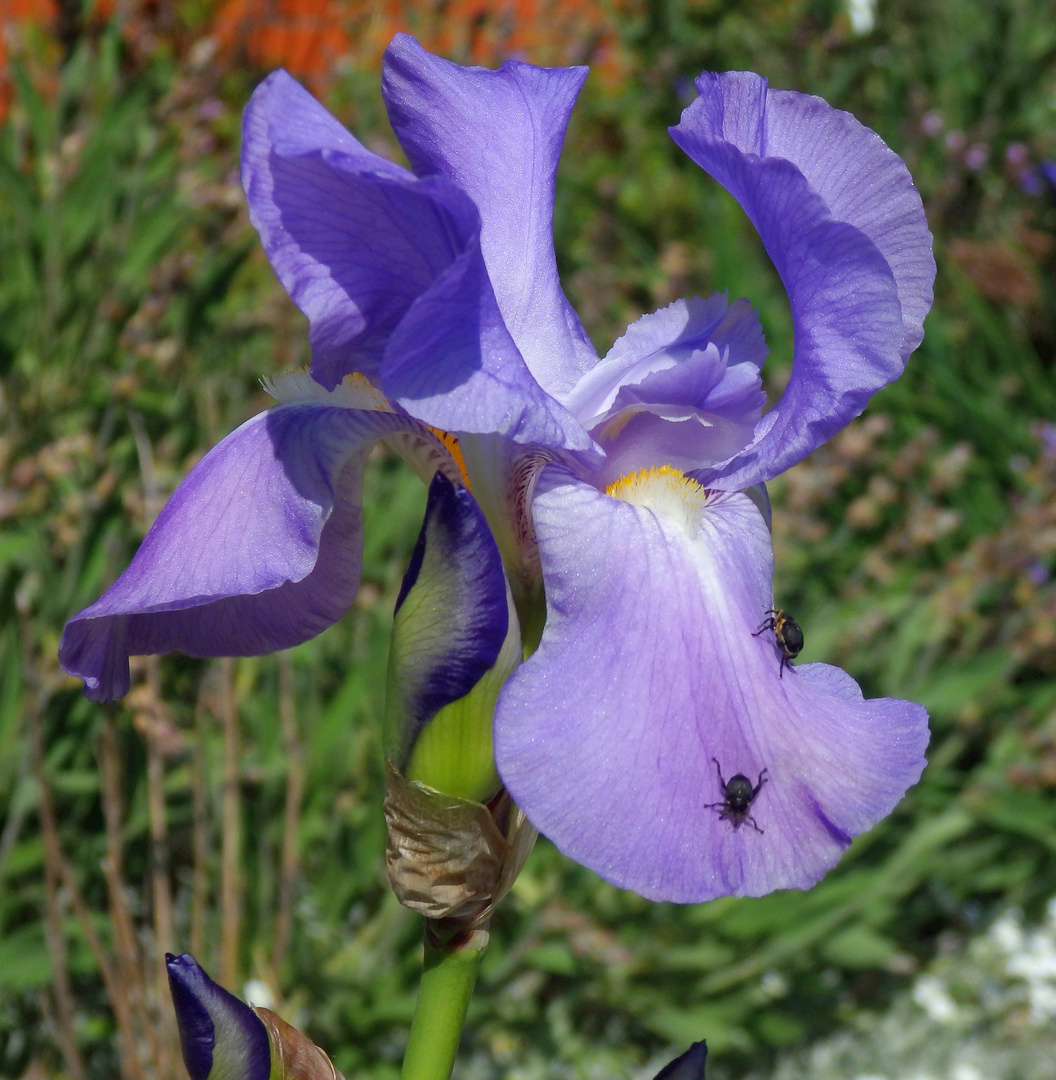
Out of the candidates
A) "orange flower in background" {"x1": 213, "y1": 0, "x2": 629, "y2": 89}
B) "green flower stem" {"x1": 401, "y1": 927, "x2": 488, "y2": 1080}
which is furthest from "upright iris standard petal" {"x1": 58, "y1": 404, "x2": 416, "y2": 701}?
"orange flower in background" {"x1": 213, "y1": 0, "x2": 629, "y2": 89}

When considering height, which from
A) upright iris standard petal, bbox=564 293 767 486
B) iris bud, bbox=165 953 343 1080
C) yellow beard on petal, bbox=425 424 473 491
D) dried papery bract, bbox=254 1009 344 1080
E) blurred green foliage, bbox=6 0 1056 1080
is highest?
Answer: upright iris standard petal, bbox=564 293 767 486

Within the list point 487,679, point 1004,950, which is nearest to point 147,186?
point 487,679

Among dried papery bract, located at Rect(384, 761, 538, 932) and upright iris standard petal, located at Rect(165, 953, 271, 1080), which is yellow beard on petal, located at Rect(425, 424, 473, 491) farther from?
upright iris standard petal, located at Rect(165, 953, 271, 1080)

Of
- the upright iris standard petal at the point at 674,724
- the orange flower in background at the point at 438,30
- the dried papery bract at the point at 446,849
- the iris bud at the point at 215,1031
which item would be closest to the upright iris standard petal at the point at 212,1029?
the iris bud at the point at 215,1031

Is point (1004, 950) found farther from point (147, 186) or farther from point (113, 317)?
point (147, 186)

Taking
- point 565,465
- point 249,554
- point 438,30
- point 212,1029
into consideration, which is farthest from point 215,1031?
point 438,30

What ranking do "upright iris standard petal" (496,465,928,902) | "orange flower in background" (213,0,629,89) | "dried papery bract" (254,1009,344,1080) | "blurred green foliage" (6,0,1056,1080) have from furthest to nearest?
"orange flower in background" (213,0,629,89) → "blurred green foliage" (6,0,1056,1080) → "dried papery bract" (254,1009,344,1080) → "upright iris standard petal" (496,465,928,902)

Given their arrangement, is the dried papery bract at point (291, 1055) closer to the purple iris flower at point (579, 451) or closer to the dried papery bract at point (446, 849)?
the dried papery bract at point (446, 849)
